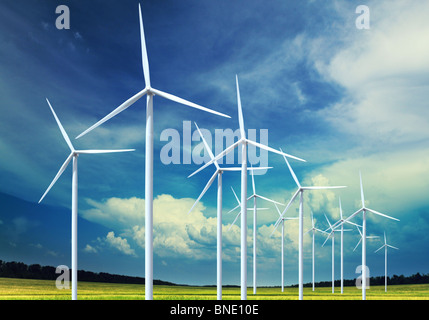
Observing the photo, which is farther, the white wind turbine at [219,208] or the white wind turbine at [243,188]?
the white wind turbine at [219,208]

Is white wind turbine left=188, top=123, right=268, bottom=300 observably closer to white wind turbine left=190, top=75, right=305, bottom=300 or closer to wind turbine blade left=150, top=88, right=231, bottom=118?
white wind turbine left=190, top=75, right=305, bottom=300

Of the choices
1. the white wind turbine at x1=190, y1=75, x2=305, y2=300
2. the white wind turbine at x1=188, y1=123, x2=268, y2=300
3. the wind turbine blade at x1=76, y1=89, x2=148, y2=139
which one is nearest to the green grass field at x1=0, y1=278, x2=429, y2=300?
the white wind turbine at x1=188, y1=123, x2=268, y2=300

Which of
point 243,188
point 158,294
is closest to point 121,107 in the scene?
point 243,188

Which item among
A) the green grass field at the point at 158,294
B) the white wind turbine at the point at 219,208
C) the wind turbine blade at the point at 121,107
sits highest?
the wind turbine blade at the point at 121,107

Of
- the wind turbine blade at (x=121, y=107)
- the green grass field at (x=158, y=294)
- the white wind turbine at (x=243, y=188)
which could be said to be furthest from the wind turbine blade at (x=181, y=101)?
the green grass field at (x=158, y=294)

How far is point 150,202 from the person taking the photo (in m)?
30.2

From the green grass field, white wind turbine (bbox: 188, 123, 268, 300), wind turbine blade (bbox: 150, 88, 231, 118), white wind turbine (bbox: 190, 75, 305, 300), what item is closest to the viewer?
wind turbine blade (bbox: 150, 88, 231, 118)

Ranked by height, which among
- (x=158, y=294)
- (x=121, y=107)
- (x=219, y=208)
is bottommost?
(x=158, y=294)

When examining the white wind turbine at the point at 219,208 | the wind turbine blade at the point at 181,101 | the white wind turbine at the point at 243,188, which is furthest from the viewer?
the white wind turbine at the point at 219,208

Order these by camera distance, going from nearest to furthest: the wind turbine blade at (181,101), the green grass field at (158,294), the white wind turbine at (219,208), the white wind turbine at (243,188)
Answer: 1. the wind turbine blade at (181,101)
2. the white wind turbine at (243,188)
3. the white wind turbine at (219,208)
4. the green grass field at (158,294)

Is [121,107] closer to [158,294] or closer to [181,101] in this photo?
[181,101]

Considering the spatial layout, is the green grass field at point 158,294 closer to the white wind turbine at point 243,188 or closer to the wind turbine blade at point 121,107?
the white wind turbine at point 243,188

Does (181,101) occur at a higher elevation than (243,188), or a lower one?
higher
